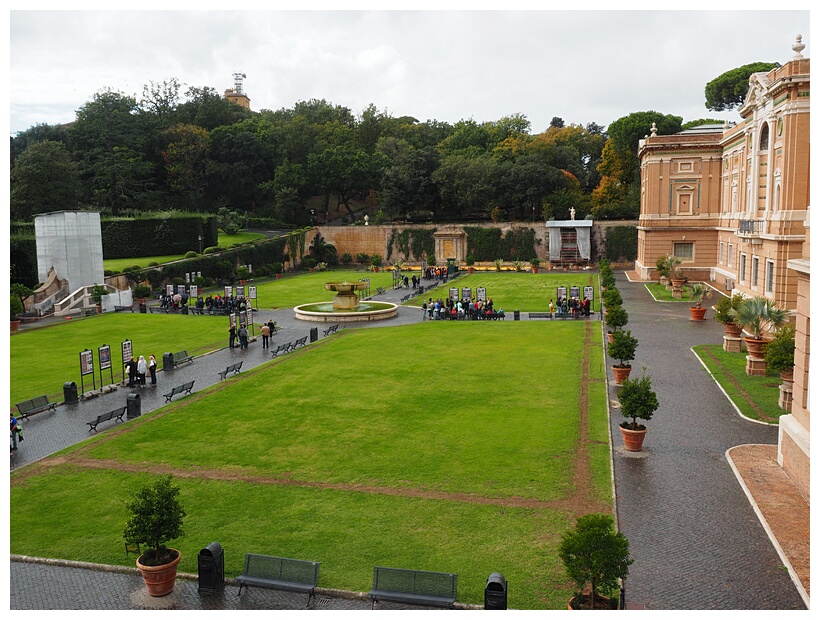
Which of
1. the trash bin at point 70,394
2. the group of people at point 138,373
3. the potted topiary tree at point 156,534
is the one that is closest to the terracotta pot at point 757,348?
the potted topiary tree at point 156,534

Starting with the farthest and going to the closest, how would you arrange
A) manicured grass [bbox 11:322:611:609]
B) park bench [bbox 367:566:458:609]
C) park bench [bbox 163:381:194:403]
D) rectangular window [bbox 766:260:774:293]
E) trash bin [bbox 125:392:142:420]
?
rectangular window [bbox 766:260:774:293], park bench [bbox 163:381:194:403], trash bin [bbox 125:392:142:420], manicured grass [bbox 11:322:611:609], park bench [bbox 367:566:458:609]

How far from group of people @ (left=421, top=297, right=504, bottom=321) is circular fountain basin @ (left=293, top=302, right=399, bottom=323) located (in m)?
2.36

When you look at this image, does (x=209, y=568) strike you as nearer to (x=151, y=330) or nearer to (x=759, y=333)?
(x=759, y=333)

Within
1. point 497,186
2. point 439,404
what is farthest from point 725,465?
point 497,186

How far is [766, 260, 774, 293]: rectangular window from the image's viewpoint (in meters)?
35.7

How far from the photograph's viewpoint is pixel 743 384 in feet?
79.7

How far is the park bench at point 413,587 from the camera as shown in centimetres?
1134

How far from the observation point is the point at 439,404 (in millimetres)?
22656

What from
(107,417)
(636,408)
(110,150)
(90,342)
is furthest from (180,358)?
(110,150)

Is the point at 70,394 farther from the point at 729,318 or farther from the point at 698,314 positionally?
the point at 698,314

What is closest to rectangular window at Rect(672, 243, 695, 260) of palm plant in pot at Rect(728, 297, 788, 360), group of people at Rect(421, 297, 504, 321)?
group of people at Rect(421, 297, 504, 321)

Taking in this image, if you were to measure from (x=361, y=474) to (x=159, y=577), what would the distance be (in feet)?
19.4

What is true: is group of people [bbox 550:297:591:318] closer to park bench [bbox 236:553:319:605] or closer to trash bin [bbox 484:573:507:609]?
park bench [bbox 236:553:319:605]

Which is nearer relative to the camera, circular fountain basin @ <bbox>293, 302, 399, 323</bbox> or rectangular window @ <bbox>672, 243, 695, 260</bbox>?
circular fountain basin @ <bbox>293, 302, 399, 323</bbox>
